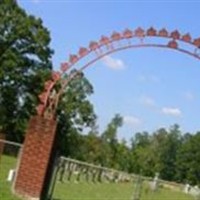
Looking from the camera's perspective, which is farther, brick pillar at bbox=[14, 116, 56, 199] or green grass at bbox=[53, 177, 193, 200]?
green grass at bbox=[53, 177, 193, 200]

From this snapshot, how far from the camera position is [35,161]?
1881 centimetres

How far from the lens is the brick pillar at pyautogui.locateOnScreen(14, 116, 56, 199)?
18.7 m

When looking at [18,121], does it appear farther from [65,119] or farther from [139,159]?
[139,159]

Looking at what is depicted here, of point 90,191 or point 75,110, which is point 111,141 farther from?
point 90,191

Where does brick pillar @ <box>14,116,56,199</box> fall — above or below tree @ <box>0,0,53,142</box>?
below

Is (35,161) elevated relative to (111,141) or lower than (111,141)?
lower

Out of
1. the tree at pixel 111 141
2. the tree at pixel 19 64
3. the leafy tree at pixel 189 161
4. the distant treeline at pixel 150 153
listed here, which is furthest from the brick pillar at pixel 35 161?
the leafy tree at pixel 189 161

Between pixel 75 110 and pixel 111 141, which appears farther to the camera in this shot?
pixel 111 141

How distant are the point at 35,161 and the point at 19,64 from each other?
134ft

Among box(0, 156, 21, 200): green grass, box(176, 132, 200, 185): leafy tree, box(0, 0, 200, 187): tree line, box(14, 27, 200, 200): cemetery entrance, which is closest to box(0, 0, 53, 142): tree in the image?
box(0, 0, 200, 187): tree line

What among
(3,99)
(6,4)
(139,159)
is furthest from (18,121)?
(139,159)

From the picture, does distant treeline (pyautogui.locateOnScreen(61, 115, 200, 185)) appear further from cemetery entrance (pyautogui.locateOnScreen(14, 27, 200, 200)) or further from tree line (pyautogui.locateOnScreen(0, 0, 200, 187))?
cemetery entrance (pyautogui.locateOnScreen(14, 27, 200, 200))

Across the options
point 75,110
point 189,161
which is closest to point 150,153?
point 189,161

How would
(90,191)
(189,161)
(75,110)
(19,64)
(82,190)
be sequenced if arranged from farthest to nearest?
(189,161) < (75,110) < (19,64) < (90,191) < (82,190)
